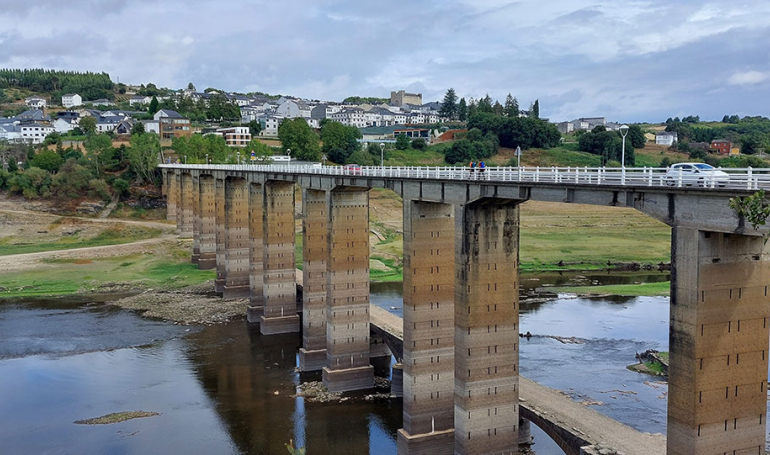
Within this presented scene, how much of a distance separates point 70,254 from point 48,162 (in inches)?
1891

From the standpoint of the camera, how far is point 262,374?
5247cm

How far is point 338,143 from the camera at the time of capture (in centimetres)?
16238

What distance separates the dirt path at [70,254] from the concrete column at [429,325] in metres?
72.2

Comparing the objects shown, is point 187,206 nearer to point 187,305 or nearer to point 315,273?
point 187,305

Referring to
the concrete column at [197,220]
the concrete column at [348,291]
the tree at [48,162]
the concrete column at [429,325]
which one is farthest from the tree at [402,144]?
the concrete column at [429,325]

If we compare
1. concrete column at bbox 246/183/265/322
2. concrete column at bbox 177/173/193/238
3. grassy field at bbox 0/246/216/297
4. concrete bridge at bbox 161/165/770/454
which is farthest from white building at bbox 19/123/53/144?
concrete bridge at bbox 161/165/770/454

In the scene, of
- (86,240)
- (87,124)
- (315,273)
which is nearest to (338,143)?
(86,240)

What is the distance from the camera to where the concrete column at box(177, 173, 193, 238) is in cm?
11169

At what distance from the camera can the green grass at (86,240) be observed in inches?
4055

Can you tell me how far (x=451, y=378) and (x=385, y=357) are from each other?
51.0ft

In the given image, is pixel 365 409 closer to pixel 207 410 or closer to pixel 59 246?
pixel 207 410

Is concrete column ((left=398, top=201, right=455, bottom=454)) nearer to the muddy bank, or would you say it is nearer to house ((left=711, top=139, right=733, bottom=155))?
the muddy bank

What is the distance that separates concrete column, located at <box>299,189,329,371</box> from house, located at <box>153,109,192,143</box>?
134 metres

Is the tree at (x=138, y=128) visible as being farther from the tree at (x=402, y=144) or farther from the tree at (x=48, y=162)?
the tree at (x=402, y=144)
